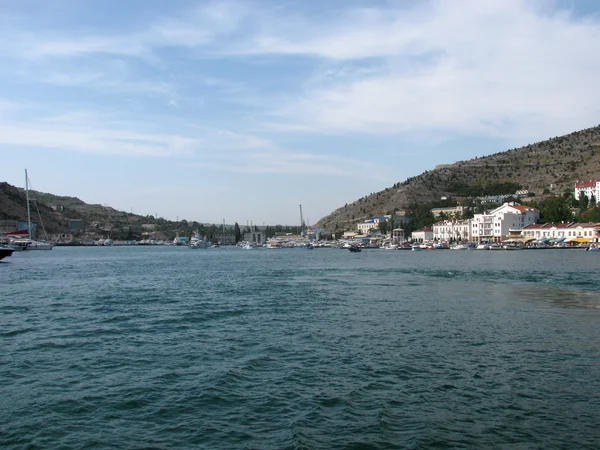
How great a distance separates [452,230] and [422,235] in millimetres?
12001

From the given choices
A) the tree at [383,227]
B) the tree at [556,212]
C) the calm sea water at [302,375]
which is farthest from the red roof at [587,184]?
the calm sea water at [302,375]

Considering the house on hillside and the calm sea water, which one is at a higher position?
the house on hillside

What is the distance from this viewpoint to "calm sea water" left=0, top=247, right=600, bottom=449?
28.6 feet

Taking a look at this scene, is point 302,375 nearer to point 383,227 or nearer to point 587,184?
point 587,184

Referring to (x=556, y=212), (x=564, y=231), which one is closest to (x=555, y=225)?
(x=564, y=231)

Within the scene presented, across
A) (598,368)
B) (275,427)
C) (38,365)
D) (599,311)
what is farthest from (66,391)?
(599,311)

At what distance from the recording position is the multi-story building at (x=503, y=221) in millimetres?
124125

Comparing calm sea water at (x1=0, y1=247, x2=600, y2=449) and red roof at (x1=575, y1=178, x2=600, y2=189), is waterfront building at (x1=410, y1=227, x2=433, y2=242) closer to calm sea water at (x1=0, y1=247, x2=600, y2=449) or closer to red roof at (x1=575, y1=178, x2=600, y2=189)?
red roof at (x1=575, y1=178, x2=600, y2=189)

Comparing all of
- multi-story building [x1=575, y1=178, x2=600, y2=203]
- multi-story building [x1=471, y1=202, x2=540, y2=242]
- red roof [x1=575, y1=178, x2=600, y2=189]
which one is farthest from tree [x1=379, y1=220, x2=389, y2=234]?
red roof [x1=575, y1=178, x2=600, y2=189]

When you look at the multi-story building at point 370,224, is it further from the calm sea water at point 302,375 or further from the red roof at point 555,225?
the calm sea water at point 302,375

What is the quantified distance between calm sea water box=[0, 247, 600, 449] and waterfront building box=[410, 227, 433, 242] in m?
127

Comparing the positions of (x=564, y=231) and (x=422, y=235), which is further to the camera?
(x=422, y=235)

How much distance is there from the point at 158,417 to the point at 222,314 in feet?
38.5

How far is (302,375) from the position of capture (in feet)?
39.3
